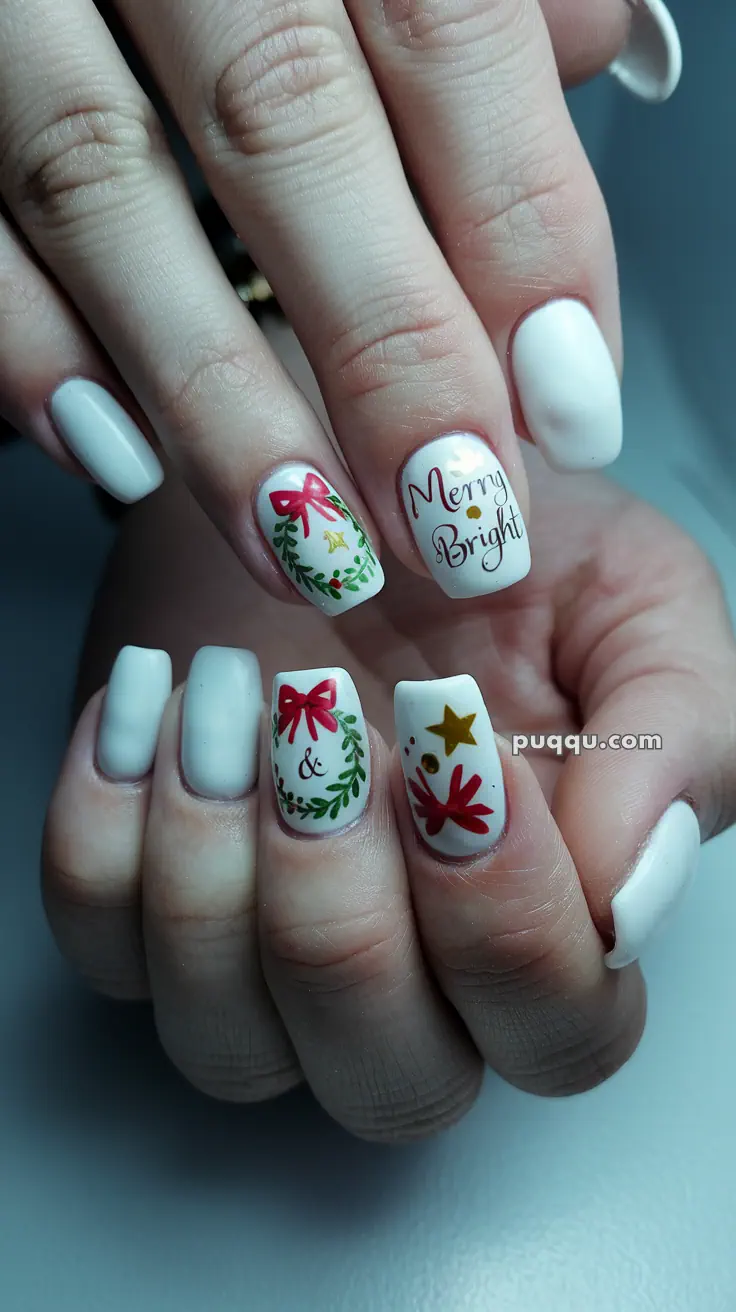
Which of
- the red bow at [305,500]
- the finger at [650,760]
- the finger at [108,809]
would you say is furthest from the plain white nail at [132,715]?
the finger at [650,760]

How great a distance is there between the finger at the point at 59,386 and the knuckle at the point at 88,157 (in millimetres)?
36

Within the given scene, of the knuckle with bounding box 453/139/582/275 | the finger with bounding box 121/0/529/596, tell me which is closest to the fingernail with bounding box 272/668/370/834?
the finger with bounding box 121/0/529/596

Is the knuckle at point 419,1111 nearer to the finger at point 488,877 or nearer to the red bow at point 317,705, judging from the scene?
the finger at point 488,877

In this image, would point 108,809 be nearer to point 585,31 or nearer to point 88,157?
point 88,157

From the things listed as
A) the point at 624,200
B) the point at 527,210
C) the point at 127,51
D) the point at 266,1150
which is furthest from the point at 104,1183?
the point at 624,200

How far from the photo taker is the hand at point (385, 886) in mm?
472

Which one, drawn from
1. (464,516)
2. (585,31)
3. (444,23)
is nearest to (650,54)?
(585,31)

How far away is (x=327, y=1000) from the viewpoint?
494 millimetres

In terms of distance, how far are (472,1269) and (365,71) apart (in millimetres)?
591

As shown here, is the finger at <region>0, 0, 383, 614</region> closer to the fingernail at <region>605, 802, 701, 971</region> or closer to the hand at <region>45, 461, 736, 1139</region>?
the hand at <region>45, 461, 736, 1139</region>

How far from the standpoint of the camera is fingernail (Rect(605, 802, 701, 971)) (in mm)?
484

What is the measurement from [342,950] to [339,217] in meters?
0.32

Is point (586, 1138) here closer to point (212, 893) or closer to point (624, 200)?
point (212, 893)

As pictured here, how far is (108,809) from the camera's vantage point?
0.54 meters
